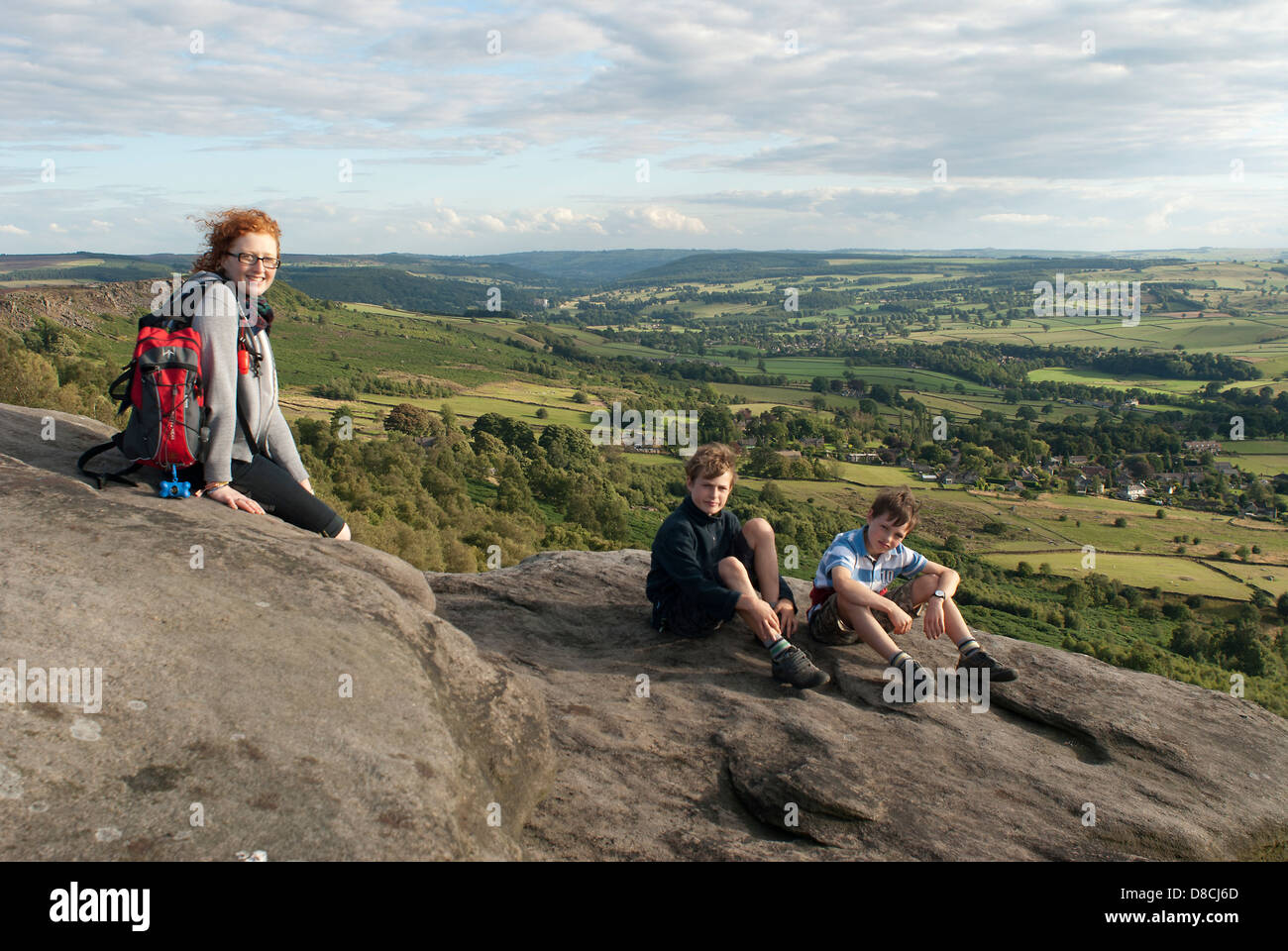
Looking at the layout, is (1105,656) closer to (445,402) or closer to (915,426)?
(915,426)

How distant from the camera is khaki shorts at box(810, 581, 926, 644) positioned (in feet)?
30.2

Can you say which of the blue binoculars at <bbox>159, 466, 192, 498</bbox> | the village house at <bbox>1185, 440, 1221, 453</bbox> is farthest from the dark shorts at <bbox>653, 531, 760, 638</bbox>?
the village house at <bbox>1185, 440, 1221, 453</bbox>

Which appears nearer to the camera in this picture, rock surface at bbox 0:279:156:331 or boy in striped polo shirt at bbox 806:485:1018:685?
boy in striped polo shirt at bbox 806:485:1018:685

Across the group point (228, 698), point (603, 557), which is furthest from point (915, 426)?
point (228, 698)

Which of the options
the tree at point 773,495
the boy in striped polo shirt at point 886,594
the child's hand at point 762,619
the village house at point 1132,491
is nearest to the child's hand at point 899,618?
the boy in striped polo shirt at point 886,594

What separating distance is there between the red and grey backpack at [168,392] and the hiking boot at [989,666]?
786 cm

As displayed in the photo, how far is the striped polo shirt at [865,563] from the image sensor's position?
902cm

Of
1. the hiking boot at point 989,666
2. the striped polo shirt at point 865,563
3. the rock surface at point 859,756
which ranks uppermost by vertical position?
the striped polo shirt at point 865,563

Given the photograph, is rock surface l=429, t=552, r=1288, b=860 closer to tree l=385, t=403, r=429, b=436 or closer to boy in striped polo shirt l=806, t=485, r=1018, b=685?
boy in striped polo shirt l=806, t=485, r=1018, b=685

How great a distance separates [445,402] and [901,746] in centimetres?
10368

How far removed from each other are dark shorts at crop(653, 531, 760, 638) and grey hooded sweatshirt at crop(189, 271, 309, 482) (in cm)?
428

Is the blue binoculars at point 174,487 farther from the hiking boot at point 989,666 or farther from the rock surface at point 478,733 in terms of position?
the hiking boot at point 989,666

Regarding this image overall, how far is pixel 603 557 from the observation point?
12.2m

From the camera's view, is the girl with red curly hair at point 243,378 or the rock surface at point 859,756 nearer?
the rock surface at point 859,756
